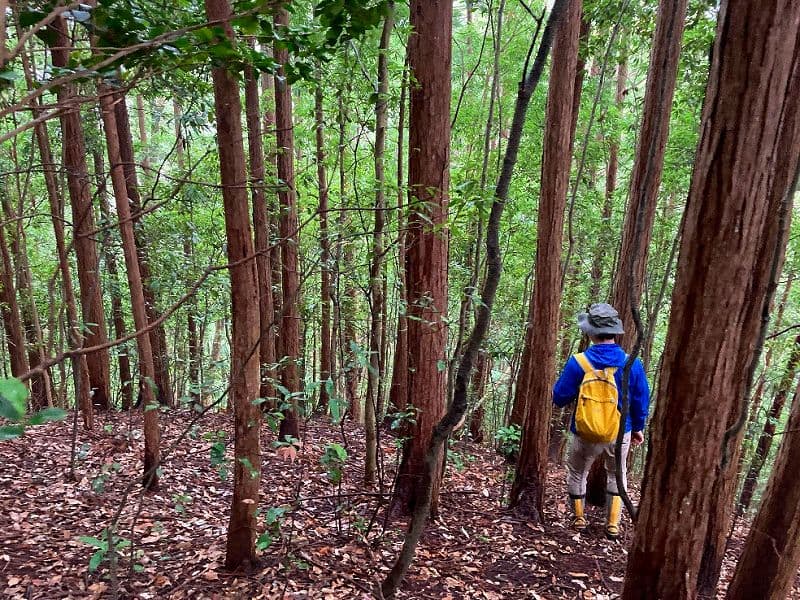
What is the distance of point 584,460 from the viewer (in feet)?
13.5

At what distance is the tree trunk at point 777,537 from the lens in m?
2.93

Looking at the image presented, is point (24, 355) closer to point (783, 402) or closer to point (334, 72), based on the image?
point (334, 72)

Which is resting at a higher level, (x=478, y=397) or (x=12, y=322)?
(x=12, y=322)

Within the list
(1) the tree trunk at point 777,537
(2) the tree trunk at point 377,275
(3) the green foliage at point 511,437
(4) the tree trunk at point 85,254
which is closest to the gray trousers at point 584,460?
(1) the tree trunk at point 777,537

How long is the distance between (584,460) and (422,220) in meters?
2.55

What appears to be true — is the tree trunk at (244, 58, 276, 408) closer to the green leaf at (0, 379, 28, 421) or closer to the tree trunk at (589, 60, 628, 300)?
the green leaf at (0, 379, 28, 421)

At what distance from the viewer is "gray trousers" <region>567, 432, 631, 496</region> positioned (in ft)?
13.1

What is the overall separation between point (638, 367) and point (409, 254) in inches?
84.3

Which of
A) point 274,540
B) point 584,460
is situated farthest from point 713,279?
point 274,540

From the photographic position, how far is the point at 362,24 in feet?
6.25

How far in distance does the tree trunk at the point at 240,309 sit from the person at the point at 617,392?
259cm

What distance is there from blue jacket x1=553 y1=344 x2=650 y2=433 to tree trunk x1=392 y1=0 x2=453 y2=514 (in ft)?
3.50

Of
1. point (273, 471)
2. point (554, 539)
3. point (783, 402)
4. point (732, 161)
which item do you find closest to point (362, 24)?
point (732, 161)

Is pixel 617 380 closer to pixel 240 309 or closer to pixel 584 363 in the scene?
pixel 584 363
